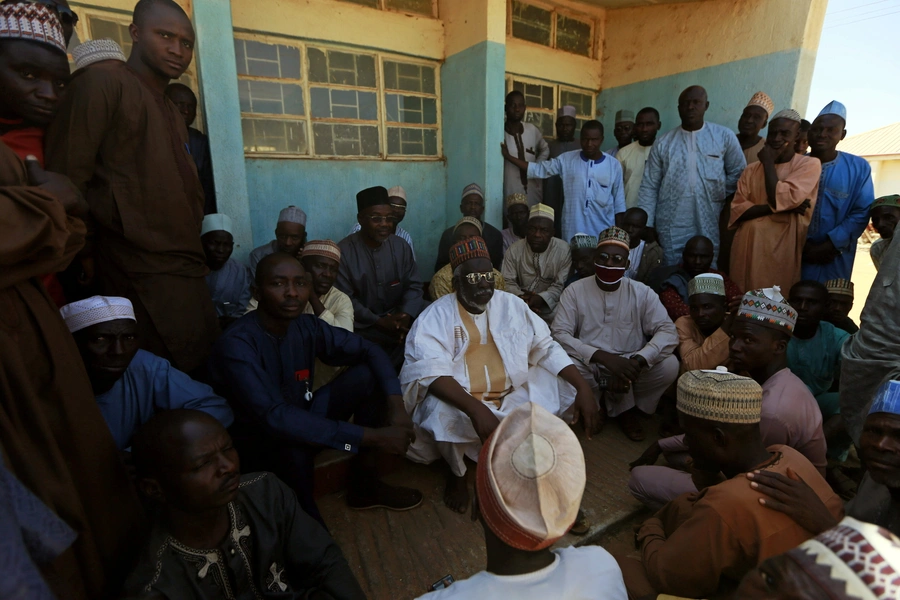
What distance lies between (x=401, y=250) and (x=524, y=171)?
8.47 ft

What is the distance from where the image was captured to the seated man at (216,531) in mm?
1629

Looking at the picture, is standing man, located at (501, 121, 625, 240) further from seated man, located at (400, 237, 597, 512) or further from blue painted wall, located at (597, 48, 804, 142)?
seated man, located at (400, 237, 597, 512)

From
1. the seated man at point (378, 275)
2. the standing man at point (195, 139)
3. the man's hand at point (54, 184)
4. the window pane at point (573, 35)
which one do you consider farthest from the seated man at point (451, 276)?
the window pane at point (573, 35)

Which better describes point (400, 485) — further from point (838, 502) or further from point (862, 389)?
point (862, 389)

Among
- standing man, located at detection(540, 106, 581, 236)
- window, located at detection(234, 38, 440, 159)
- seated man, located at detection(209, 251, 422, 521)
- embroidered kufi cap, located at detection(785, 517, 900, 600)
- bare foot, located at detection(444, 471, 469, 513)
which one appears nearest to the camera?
embroidered kufi cap, located at detection(785, 517, 900, 600)

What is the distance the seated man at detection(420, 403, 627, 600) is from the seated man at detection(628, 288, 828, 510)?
1.35 meters

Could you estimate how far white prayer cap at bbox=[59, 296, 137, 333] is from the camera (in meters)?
2.16

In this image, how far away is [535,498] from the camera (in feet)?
3.83

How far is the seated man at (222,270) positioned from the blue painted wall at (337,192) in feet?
4.55

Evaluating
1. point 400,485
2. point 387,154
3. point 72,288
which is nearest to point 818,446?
point 400,485

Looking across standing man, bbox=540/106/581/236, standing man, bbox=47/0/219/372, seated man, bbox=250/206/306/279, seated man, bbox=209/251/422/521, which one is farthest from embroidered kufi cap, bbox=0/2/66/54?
standing man, bbox=540/106/581/236

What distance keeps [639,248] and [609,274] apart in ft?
5.30

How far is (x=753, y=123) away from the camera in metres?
5.77

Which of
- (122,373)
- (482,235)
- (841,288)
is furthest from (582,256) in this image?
(122,373)
